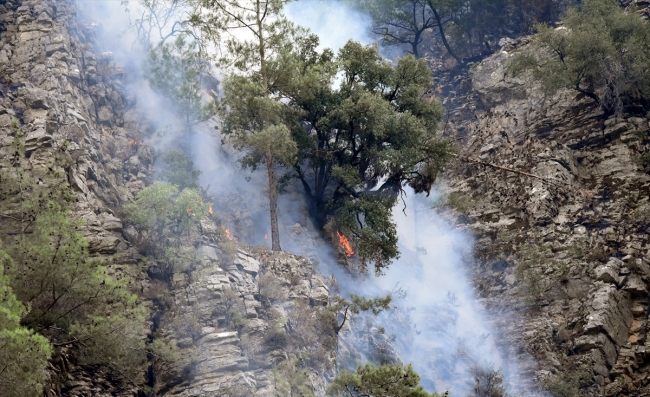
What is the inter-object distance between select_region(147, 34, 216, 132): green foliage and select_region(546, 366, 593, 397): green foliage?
739 inches

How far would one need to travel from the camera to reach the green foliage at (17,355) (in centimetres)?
1130

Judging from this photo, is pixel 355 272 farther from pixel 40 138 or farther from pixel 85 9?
pixel 85 9

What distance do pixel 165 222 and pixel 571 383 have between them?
47.4 feet

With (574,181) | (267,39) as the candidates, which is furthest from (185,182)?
(574,181)

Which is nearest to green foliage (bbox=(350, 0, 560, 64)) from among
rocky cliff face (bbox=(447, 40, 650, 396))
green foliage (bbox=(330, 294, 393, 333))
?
rocky cliff face (bbox=(447, 40, 650, 396))

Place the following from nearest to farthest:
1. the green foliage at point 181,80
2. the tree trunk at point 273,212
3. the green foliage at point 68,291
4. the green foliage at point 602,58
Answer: the green foliage at point 68,291 → the tree trunk at point 273,212 → the green foliage at point 602,58 → the green foliage at point 181,80

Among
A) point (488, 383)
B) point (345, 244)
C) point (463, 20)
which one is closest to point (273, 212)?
point (345, 244)

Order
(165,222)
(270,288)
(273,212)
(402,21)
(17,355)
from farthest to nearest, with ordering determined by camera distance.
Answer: (402,21) → (273,212) → (270,288) → (165,222) → (17,355)

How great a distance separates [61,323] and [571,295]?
59.0 feet

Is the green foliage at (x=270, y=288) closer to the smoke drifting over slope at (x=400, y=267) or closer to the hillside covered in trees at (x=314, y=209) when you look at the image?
the hillside covered in trees at (x=314, y=209)

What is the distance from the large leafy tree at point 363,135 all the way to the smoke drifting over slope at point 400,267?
1.87 metres

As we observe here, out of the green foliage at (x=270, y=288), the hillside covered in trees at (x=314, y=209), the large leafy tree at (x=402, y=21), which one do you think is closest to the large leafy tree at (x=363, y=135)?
the hillside covered in trees at (x=314, y=209)

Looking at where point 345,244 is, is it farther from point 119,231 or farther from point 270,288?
point 119,231

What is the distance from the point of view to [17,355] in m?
11.5
